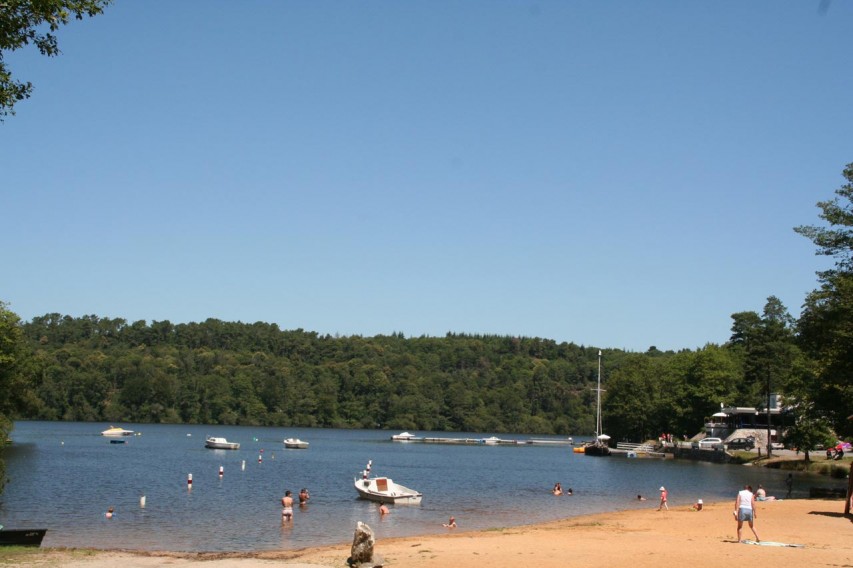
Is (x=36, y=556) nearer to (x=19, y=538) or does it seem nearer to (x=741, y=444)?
(x=19, y=538)

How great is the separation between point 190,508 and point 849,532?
35.6 m

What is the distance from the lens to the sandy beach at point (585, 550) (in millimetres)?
25188

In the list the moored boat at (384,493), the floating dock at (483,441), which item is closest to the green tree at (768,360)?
the floating dock at (483,441)

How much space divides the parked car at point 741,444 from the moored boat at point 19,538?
333 ft

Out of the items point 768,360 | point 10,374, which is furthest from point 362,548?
point 768,360

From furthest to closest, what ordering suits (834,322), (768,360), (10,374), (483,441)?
1. (483,441)
2. (768,360)
3. (10,374)
4. (834,322)

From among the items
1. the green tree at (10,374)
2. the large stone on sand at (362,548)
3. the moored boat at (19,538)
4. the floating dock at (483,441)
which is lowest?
the floating dock at (483,441)

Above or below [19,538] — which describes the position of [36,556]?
above

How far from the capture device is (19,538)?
1140 inches

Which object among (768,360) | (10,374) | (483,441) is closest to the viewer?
(10,374)

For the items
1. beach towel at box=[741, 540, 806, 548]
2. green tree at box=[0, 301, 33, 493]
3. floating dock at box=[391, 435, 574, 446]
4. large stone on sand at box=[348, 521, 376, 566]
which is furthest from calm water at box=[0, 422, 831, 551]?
floating dock at box=[391, 435, 574, 446]

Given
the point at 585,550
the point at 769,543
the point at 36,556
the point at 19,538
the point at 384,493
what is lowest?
the point at 384,493

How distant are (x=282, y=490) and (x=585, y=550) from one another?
37577 mm

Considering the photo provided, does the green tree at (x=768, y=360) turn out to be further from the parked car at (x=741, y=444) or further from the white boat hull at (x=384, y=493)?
the white boat hull at (x=384, y=493)
